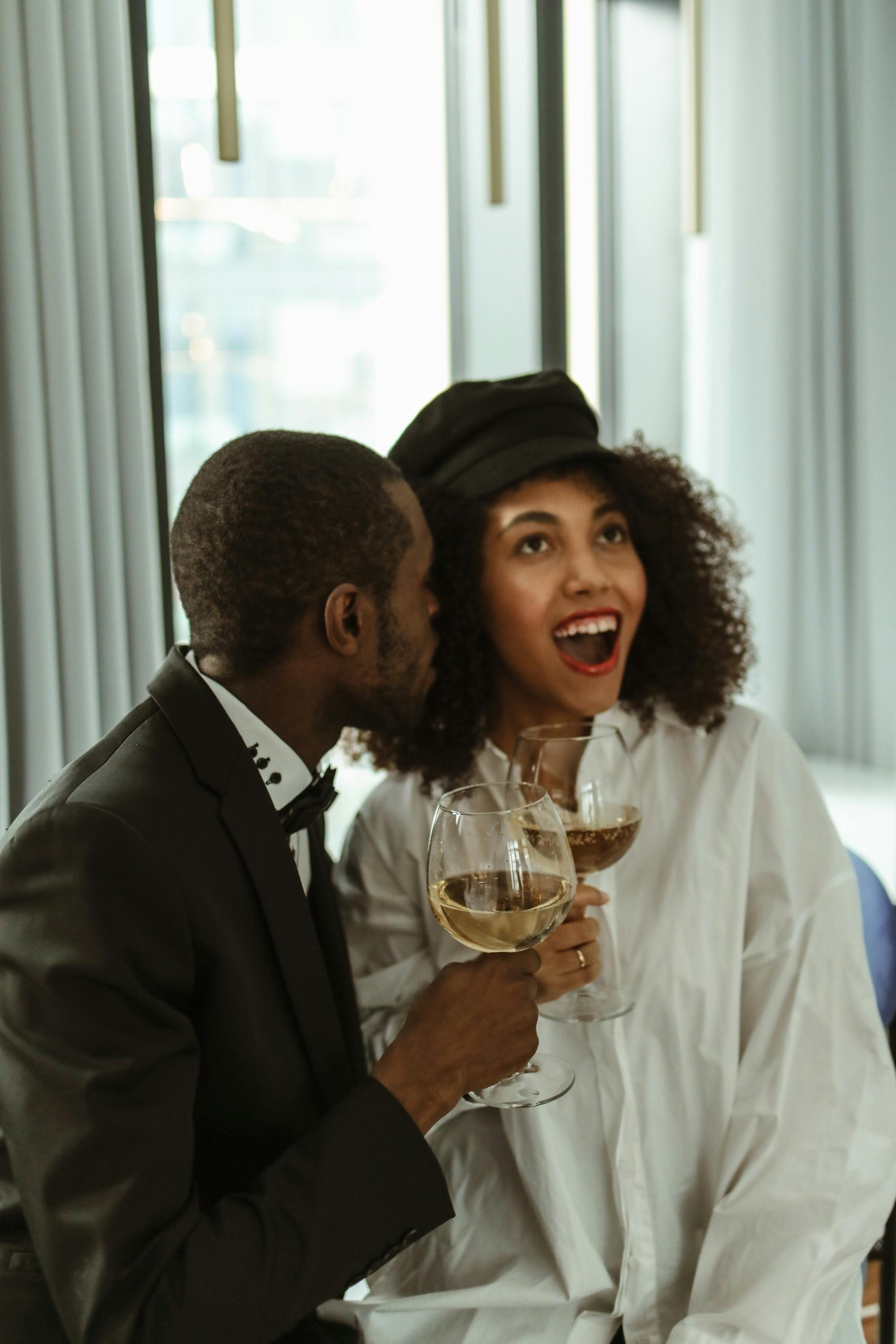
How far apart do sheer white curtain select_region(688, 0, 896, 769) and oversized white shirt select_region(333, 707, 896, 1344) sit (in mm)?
2092

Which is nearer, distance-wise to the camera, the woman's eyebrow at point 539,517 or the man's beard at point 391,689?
the man's beard at point 391,689

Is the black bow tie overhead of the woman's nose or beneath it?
beneath

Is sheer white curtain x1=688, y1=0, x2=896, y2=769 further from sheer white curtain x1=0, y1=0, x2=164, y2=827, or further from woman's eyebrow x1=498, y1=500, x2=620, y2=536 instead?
woman's eyebrow x1=498, y1=500, x2=620, y2=536

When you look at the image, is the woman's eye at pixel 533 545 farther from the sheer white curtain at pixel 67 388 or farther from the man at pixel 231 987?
the sheer white curtain at pixel 67 388

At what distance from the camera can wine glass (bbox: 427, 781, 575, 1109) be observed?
0.99m

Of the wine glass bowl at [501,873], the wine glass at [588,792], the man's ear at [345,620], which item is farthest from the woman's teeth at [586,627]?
the wine glass bowl at [501,873]

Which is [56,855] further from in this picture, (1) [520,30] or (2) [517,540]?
(1) [520,30]

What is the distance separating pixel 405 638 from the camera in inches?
48.8

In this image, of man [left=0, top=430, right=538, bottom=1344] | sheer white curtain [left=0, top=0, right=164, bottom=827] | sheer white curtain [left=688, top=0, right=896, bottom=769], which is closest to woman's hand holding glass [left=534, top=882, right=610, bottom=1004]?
man [left=0, top=430, right=538, bottom=1344]

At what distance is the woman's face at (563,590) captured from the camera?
1.47 meters

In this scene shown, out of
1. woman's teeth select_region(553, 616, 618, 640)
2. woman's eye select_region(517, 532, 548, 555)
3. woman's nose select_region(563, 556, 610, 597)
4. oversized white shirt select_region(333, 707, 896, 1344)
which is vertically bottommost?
oversized white shirt select_region(333, 707, 896, 1344)

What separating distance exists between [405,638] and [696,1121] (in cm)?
65

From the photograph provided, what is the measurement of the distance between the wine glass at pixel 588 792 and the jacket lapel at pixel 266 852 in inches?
10.2

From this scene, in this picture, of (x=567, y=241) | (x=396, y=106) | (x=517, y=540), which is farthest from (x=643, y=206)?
(x=517, y=540)
